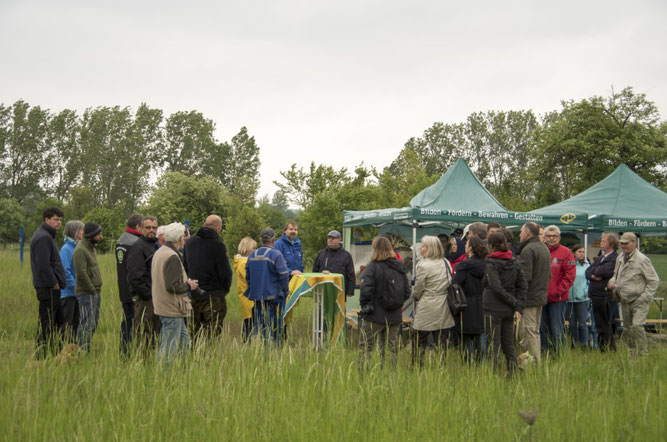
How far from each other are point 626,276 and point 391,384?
417cm

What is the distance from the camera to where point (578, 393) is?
3.86m

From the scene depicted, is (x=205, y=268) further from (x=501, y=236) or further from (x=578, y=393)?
(x=578, y=393)

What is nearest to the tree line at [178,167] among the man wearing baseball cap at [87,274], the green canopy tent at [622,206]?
the green canopy tent at [622,206]

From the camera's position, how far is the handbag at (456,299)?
5.45 meters

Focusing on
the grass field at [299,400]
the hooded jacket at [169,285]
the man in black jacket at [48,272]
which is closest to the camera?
the grass field at [299,400]

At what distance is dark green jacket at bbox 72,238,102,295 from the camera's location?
19.9 ft

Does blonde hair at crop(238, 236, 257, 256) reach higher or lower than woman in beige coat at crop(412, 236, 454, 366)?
higher

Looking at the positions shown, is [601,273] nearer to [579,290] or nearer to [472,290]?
[579,290]

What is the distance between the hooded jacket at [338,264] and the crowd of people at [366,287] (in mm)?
1177

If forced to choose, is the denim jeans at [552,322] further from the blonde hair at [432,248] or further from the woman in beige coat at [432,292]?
the blonde hair at [432,248]

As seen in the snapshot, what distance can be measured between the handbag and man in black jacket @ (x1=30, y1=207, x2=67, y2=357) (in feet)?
13.3

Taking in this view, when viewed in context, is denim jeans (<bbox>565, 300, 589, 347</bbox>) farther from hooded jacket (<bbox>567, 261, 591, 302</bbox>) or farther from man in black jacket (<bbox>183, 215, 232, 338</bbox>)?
man in black jacket (<bbox>183, 215, 232, 338</bbox>)

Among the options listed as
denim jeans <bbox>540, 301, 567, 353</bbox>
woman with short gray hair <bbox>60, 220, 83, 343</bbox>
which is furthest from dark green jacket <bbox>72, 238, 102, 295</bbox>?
denim jeans <bbox>540, 301, 567, 353</bbox>

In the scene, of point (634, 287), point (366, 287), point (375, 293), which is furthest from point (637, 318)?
point (366, 287)
